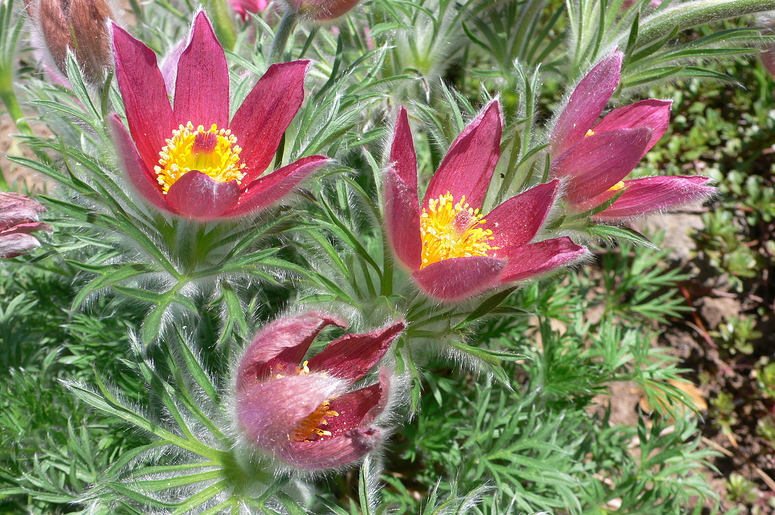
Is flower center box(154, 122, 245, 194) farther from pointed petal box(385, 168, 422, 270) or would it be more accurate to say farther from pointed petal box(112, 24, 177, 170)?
pointed petal box(385, 168, 422, 270)

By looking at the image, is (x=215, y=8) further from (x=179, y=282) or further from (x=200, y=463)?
(x=200, y=463)

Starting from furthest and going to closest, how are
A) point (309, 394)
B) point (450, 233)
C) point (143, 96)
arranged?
point (450, 233) < point (143, 96) < point (309, 394)

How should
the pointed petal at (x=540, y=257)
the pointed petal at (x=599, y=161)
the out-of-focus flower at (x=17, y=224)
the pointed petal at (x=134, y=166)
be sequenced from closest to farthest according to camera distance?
the pointed petal at (x=134, y=166)
the pointed petal at (x=540, y=257)
the pointed petal at (x=599, y=161)
the out-of-focus flower at (x=17, y=224)

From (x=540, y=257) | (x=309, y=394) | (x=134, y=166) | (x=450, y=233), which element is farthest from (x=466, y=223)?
(x=134, y=166)

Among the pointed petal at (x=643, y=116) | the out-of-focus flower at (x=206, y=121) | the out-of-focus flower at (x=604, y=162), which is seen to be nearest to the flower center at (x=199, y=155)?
the out-of-focus flower at (x=206, y=121)

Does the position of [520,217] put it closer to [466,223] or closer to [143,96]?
[466,223]

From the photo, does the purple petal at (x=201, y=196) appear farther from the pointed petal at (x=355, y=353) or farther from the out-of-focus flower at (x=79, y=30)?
the out-of-focus flower at (x=79, y=30)
